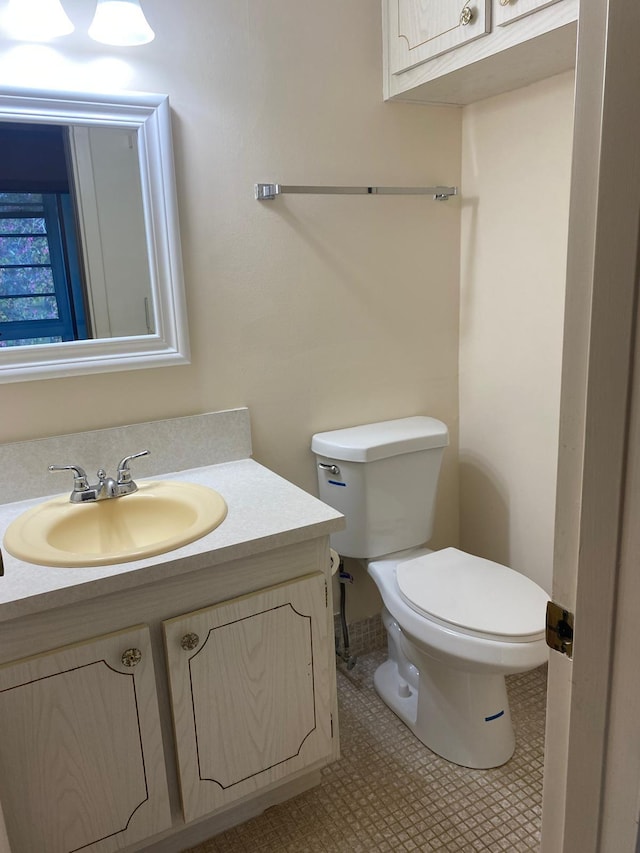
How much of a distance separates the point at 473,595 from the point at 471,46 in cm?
138

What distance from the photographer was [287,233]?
1827 mm

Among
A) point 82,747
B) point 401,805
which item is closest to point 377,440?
point 401,805

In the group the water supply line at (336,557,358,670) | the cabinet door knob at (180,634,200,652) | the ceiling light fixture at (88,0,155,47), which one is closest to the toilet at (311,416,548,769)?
the water supply line at (336,557,358,670)

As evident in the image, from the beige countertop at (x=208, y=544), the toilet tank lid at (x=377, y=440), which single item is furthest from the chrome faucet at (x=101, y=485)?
the toilet tank lid at (x=377, y=440)

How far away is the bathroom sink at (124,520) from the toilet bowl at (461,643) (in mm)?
628

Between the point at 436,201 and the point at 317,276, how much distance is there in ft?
1.63

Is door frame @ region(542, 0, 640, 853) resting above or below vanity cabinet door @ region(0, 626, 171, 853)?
above

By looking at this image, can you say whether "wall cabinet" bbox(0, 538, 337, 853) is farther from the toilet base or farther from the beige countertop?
the toilet base

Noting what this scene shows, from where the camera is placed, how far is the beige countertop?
3.77 ft

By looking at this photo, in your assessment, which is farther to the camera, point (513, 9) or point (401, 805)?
point (401, 805)

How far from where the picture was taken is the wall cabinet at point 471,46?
1431 millimetres

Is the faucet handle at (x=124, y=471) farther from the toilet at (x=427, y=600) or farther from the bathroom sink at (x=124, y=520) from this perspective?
the toilet at (x=427, y=600)

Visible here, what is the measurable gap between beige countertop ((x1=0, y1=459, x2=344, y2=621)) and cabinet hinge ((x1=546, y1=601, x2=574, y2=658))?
0.70 m

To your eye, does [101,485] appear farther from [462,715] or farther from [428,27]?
[428,27]
